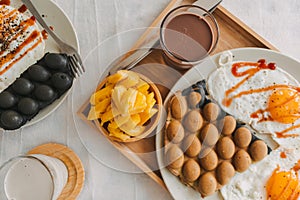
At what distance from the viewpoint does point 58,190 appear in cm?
160

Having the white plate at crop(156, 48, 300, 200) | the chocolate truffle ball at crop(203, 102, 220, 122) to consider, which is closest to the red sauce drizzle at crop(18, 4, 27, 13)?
the white plate at crop(156, 48, 300, 200)

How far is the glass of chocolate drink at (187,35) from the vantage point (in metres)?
1.68

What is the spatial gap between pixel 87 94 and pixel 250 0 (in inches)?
27.1

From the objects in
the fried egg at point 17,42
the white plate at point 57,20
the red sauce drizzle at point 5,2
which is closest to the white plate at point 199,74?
the white plate at point 57,20

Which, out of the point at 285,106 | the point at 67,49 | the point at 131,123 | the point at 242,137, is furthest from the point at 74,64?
the point at 285,106

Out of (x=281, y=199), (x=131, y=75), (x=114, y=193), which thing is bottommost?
(x=281, y=199)

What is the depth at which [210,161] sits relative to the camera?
164 centimetres

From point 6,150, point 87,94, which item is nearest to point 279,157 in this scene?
point 87,94

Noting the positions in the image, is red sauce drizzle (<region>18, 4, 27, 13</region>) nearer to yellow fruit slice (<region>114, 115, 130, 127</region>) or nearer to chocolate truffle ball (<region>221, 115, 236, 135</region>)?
yellow fruit slice (<region>114, 115, 130, 127</region>)

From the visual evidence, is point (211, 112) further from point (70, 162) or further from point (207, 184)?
point (70, 162)

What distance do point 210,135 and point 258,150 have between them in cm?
17

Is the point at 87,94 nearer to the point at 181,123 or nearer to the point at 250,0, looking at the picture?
the point at 181,123

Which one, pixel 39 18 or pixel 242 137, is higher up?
pixel 39 18

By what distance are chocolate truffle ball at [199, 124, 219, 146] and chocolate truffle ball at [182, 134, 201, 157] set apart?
3 centimetres
